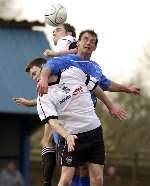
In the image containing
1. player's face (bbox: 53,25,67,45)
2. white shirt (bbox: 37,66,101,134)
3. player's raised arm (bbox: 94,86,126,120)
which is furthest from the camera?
player's face (bbox: 53,25,67,45)

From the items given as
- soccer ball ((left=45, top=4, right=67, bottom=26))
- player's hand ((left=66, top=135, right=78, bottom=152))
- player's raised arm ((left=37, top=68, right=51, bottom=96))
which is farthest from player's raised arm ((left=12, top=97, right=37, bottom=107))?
player's hand ((left=66, top=135, right=78, bottom=152))

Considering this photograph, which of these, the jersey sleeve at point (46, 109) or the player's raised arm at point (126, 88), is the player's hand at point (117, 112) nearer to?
the player's raised arm at point (126, 88)

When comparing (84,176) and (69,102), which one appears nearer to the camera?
(69,102)

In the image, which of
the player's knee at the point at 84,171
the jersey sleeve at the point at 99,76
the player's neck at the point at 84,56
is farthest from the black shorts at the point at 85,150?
the player's neck at the point at 84,56

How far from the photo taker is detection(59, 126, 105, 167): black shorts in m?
10.1

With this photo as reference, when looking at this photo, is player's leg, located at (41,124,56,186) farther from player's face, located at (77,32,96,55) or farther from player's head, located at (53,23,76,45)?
player's face, located at (77,32,96,55)

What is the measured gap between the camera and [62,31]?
1127 cm

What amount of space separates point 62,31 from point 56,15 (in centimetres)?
47

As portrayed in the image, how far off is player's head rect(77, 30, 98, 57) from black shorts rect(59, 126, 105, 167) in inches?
36.9

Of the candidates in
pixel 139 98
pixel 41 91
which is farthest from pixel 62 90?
pixel 139 98

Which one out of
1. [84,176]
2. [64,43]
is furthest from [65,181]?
[64,43]

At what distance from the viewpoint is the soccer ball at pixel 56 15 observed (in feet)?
38.2

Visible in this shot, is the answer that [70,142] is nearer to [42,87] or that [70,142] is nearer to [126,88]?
[42,87]

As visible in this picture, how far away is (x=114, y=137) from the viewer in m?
44.2
